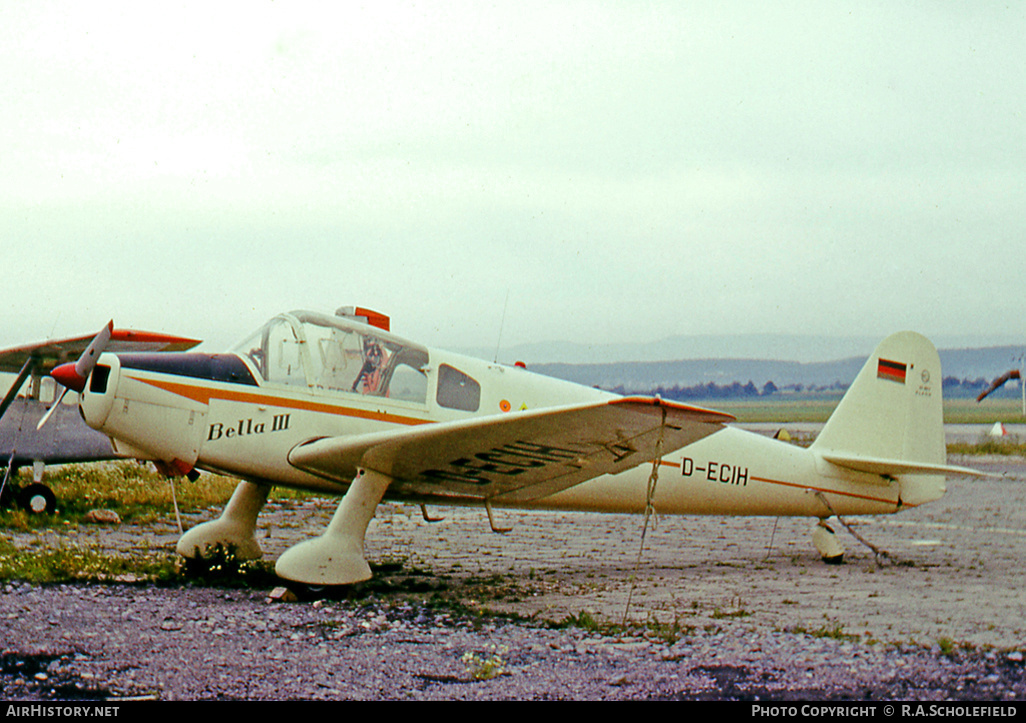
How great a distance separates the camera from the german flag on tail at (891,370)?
8.23m

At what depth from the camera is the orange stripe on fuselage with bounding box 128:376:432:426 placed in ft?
19.1

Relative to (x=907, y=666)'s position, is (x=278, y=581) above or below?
below

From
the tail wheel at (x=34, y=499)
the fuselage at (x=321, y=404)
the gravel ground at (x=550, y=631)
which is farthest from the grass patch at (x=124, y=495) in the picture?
the fuselage at (x=321, y=404)

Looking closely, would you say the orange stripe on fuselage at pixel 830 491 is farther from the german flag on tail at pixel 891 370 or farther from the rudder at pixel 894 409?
the german flag on tail at pixel 891 370

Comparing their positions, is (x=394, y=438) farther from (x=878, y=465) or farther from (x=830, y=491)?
(x=878, y=465)

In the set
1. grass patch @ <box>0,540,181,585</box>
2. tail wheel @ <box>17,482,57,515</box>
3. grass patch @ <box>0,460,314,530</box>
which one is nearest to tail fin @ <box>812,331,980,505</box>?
grass patch @ <box>0,540,181,585</box>

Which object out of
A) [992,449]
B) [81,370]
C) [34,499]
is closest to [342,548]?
[81,370]

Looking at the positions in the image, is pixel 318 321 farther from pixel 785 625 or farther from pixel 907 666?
pixel 907 666

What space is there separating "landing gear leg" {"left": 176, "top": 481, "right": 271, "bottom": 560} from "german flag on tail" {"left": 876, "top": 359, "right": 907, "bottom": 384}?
19.5 ft

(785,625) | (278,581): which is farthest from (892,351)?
(278,581)

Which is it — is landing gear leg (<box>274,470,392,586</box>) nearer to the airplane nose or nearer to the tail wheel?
the airplane nose

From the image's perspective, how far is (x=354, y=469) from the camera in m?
5.95

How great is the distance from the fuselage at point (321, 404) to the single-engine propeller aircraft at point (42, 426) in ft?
12.9
